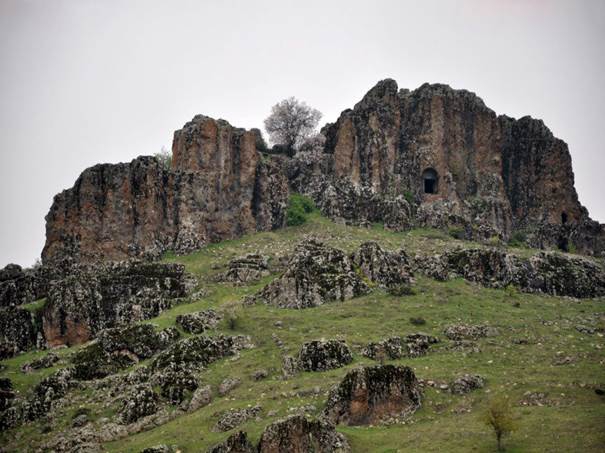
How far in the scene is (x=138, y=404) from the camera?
50625 mm

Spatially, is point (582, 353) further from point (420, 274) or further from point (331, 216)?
point (331, 216)

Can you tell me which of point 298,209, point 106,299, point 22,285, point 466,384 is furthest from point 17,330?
point 466,384

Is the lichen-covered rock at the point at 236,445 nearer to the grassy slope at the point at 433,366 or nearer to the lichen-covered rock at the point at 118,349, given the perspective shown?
the grassy slope at the point at 433,366

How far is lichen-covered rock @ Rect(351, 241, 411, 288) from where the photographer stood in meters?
69.4

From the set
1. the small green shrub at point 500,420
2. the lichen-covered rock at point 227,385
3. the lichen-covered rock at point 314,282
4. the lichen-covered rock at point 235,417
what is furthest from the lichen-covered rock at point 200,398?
the small green shrub at point 500,420

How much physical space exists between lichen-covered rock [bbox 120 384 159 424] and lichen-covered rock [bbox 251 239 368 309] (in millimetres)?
18515

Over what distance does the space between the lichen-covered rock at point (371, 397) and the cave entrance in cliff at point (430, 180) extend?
50806 mm

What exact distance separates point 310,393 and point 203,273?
28.4 meters

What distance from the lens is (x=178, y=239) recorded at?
264ft

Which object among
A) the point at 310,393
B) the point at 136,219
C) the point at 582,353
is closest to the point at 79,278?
the point at 136,219

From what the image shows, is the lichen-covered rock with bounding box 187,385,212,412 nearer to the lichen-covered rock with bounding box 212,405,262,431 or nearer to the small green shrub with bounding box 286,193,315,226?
the lichen-covered rock with bounding box 212,405,262,431

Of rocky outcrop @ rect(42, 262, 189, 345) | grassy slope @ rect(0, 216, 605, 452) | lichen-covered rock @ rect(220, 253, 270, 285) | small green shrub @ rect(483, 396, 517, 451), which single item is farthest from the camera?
lichen-covered rock @ rect(220, 253, 270, 285)

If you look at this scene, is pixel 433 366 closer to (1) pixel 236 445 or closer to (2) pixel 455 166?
(1) pixel 236 445

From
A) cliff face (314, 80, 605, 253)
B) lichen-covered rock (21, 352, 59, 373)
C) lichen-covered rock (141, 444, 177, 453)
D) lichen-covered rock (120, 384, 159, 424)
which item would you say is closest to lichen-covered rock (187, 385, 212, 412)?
lichen-covered rock (120, 384, 159, 424)
